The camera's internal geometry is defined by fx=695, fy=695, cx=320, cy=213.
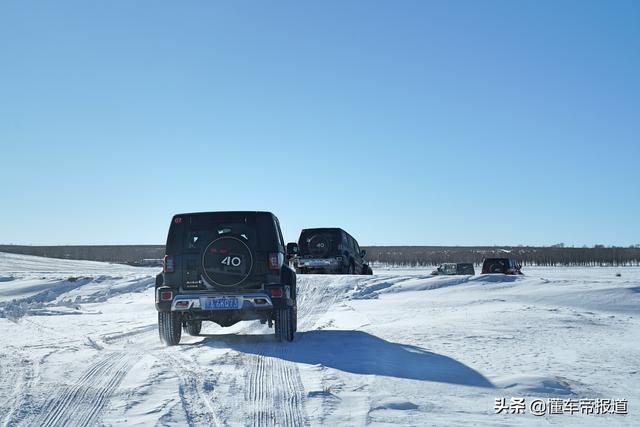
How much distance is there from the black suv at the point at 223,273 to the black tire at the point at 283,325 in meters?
0.02

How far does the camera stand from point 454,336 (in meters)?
10.2

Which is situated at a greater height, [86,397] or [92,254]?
[92,254]

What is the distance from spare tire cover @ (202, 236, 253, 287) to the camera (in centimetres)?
1037

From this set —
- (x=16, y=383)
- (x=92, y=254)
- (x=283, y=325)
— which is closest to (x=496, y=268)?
(x=283, y=325)

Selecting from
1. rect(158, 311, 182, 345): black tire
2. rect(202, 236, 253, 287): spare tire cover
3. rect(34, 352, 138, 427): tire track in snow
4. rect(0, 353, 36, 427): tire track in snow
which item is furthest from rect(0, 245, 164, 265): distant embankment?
rect(34, 352, 138, 427): tire track in snow

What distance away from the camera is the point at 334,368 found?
7699 mm

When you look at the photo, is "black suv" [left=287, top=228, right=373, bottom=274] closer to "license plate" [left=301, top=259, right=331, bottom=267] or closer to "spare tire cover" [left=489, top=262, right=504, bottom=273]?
"license plate" [left=301, top=259, right=331, bottom=267]

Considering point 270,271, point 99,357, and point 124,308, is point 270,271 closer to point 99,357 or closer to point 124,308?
point 99,357

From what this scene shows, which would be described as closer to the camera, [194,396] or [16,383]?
[194,396]

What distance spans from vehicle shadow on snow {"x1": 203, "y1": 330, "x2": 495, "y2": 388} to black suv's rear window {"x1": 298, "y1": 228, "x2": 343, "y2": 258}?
1472 cm

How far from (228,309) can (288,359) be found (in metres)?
2.07

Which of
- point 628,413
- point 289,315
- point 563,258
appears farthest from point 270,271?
point 563,258

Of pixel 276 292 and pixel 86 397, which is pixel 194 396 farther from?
pixel 276 292

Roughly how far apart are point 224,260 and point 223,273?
19 cm
